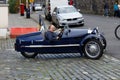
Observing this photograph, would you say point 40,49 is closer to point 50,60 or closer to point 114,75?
point 50,60

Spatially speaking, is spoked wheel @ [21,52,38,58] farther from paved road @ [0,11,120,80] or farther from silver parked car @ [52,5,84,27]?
silver parked car @ [52,5,84,27]

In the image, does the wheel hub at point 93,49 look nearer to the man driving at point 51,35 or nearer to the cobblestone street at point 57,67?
the cobblestone street at point 57,67

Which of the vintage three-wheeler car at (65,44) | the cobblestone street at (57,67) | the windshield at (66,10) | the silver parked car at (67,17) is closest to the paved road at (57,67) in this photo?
the cobblestone street at (57,67)

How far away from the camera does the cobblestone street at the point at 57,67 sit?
33.8 ft

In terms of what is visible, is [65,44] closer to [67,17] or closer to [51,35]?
[51,35]

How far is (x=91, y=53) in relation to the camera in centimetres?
1334

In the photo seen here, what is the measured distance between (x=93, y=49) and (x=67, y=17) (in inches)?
744

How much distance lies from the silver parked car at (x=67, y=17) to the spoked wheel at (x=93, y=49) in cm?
1784

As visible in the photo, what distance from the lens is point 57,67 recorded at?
11.9 meters

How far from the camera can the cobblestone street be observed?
10.3m

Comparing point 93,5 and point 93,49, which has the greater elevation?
point 93,49

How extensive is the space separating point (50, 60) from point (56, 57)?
713 mm

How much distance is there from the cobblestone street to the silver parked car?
1705 centimetres

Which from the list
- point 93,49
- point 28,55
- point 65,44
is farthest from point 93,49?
point 28,55
